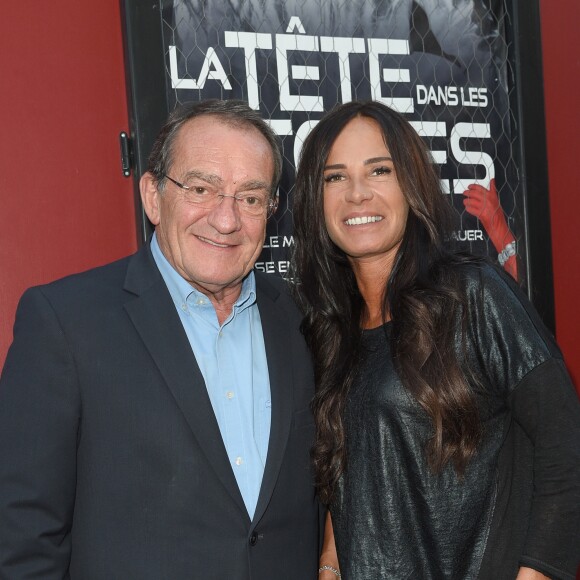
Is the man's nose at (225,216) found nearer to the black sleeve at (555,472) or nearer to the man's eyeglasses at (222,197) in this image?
the man's eyeglasses at (222,197)

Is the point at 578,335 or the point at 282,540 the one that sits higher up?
the point at 578,335

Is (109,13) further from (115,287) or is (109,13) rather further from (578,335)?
(578,335)

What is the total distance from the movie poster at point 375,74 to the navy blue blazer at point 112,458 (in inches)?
33.2

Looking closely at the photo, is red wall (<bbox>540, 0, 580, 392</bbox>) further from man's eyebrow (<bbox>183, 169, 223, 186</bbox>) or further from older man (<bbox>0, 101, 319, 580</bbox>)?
man's eyebrow (<bbox>183, 169, 223, 186</bbox>)

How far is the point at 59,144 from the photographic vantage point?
209 cm

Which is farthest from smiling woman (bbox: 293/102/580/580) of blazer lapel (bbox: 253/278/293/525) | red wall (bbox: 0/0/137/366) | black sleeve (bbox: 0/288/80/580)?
red wall (bbox: 0/0/137/366)

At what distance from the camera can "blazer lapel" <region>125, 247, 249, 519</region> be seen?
141 centimetres

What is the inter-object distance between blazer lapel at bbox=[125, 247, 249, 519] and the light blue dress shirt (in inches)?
1.9

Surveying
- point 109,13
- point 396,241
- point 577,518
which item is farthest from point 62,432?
point 109,13

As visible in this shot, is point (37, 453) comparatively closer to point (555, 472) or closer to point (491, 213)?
point (555, 472)

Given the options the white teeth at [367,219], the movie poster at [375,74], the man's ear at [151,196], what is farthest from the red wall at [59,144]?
the white teeth at [367,219]

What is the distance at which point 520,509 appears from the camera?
156 cm

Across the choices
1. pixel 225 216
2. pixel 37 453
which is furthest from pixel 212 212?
pixel 37 453

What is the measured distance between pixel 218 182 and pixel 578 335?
1.63 metres
